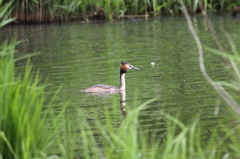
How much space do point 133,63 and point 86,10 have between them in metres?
12.1

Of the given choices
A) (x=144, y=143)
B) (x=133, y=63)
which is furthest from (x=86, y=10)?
(x=144, y=143)

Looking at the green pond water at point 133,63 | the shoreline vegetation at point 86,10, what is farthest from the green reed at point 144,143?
the shoreline vegetation at point 86,10

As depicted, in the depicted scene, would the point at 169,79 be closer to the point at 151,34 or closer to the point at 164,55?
the point at 164,55

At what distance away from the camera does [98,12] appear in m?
26.3

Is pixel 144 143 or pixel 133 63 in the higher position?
pixel 144 143

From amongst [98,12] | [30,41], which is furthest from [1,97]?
[98,12]

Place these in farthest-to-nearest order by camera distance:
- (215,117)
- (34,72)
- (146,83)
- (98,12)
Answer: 1. (98,12)
2. (34,72)
3. (146,83)
4. (215,117)

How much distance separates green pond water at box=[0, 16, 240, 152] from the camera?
899 centimetres

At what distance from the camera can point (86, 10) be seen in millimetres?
26219

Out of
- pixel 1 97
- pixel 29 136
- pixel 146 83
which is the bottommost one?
pixel 146 83

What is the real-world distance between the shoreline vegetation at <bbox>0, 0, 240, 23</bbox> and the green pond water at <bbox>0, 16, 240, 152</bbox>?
622 mm

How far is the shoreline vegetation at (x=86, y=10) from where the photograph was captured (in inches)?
949

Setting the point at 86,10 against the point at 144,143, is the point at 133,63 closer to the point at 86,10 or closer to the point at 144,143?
the point at 144,143

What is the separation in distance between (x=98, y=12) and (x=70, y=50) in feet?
29.6
